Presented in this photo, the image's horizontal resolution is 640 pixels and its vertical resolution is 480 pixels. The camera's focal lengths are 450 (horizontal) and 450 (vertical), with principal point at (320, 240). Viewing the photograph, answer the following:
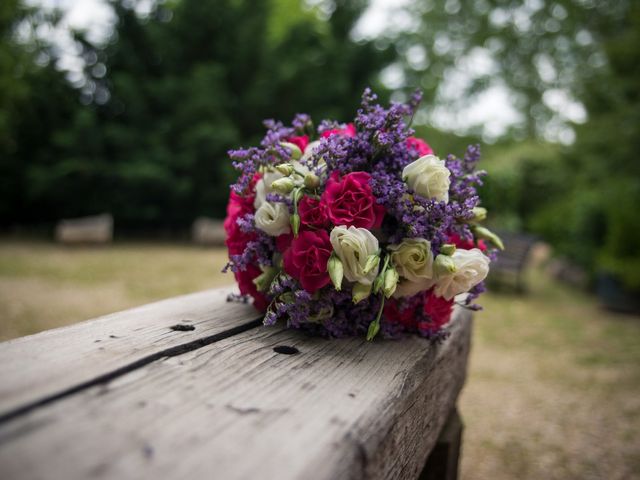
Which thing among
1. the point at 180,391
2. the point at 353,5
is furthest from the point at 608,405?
the point at 353,5

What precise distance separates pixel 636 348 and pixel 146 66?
13.3 metres

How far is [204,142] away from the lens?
37.9ft

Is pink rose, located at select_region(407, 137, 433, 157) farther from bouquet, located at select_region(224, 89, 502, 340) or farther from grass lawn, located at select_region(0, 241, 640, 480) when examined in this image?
grass lawn, located at select_region(0, 241, 640, 480)

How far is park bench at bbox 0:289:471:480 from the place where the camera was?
753mm

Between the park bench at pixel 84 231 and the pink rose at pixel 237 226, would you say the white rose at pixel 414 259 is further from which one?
the park bench at pixel 84 231

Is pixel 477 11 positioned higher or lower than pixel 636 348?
higher

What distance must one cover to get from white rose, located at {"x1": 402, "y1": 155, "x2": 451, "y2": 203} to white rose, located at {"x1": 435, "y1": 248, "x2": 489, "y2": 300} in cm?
19

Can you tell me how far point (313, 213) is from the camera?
1410 mm

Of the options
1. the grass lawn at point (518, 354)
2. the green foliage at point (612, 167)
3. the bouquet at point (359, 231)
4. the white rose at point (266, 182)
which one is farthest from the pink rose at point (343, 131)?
the green foliage at point (612, 167)

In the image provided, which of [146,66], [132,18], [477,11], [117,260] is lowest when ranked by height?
[117,260]

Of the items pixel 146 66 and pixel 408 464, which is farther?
pixel 146 66

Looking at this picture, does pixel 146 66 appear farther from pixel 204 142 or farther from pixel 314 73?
pixel 314 73

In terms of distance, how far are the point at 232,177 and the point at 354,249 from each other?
422 inches

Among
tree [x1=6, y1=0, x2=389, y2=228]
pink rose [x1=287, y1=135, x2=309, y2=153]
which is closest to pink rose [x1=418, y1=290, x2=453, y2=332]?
pink rose [x1=287, y1=135, x2=309, y2=153]
